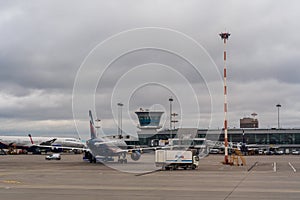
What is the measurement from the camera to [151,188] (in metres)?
25.4

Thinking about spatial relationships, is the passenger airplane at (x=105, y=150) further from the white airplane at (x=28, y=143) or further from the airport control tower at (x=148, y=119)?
the white airplane at (x=28, y=143)

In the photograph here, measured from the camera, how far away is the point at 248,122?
19375 cm

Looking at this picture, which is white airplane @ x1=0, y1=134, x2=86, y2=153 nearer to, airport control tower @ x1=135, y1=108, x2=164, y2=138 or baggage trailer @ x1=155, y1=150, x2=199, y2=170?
airport control tower @ x1=135, y1=108, x2=164, y2=138

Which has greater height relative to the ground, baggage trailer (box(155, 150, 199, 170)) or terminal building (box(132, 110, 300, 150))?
terminal building (box(132, 110, 300, 150))

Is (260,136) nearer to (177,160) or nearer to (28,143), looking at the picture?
(28,143)

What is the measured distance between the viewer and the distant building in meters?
191

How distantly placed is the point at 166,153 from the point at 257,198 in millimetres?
28375

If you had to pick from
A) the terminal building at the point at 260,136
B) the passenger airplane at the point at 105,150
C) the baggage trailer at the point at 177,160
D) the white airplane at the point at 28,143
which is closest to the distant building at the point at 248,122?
the terminal building at the point at 260,136

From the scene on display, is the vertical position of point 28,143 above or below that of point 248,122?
below

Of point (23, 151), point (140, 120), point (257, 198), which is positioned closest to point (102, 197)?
point (257, 198)

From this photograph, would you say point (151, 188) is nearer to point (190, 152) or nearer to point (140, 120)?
point (190, 152)

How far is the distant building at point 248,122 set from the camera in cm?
19088

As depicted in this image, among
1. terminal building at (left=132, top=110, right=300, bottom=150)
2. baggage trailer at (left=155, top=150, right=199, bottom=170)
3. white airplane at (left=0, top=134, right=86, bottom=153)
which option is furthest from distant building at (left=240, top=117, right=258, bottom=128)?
baggage trailer at (left=155, top=150, right=199, bottom=170)

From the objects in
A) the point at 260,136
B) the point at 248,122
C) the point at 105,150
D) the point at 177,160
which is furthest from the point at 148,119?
the point at 248,122
